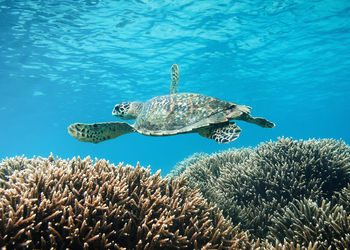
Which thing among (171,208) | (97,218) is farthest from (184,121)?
(97,218)

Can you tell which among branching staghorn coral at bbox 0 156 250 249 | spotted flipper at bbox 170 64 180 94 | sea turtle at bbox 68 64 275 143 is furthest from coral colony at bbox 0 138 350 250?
spotted flipper at bbox 170 64 180 94

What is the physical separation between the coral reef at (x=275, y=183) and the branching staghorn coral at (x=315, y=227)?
248 mm

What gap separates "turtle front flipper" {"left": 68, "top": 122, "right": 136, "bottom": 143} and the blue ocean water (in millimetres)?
2932

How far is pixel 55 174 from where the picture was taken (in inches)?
108

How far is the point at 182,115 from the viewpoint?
5176 millimetres

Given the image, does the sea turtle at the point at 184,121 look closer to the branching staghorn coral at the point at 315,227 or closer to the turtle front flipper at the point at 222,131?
the turtle front flipper at the point at 222,131

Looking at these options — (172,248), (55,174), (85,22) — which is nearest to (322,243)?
(172,248)

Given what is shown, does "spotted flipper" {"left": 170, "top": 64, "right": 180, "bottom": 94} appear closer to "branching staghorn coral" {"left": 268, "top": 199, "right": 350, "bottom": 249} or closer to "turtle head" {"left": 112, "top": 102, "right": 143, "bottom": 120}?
"turtle head" {"left": 112, "top": 102, "right": 143, "bottom": 120}

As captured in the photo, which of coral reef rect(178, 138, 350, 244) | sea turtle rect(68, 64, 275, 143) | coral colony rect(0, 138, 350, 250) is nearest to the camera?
coral colony rect(0, 138, 350, 250)

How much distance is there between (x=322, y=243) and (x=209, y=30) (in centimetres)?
2001

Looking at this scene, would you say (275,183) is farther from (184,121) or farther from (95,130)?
(95,130)

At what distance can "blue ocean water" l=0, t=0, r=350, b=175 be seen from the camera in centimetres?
1611

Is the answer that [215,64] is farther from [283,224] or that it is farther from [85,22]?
[283,224]

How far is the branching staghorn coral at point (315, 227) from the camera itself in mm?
2475
